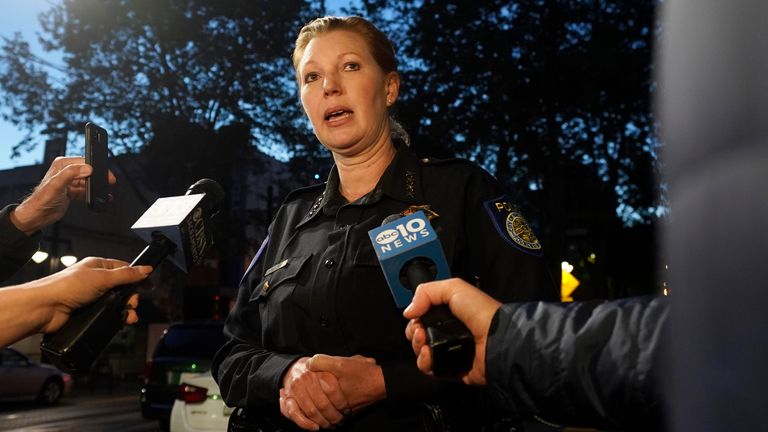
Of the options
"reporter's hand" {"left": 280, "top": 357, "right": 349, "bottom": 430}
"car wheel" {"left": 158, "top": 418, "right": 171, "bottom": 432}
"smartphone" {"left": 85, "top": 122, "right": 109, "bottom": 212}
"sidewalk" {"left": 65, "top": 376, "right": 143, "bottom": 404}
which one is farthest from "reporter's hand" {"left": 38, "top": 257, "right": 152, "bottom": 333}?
"sidewalk" {"left": 65, "top": 376, "right": 143, "bottom": 404}

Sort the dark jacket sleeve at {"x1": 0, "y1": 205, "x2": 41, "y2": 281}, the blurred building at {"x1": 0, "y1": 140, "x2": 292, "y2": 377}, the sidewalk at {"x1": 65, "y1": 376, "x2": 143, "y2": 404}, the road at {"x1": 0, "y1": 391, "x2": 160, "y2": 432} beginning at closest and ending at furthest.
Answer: the dark jacket sleeve at {"x1": 0, "y1": 205, "x2": 41, "y2": 281} < the road at {"x1": 0, "y1": 391, "x2": 160, "y2": 432} < the blurred building at {"x1": 0, "y1": 140, "x2": 292, "y2": 377} < the sidewalk at {"x1": 65, "y1": 376, "x2": 143, "y2": 404}

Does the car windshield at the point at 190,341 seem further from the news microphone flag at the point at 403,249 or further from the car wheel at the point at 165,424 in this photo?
the news microphone flag at the point at 403,249

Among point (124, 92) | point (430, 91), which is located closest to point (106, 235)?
point (124, 92)

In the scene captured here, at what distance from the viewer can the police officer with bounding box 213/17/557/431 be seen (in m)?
1.91

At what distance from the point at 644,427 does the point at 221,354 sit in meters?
1.68

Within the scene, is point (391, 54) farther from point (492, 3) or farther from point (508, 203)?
point (492, 3)

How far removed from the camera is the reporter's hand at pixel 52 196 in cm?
268

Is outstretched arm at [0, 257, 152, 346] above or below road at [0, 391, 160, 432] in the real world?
above

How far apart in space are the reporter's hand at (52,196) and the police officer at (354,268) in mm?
874

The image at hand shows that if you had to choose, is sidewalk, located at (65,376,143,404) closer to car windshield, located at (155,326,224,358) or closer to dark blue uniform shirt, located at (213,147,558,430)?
car windshield, located at (155,326,224,358)

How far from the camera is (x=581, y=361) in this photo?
124 centimetres

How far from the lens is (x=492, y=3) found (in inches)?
692

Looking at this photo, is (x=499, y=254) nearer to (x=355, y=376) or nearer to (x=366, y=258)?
(x=366, y=258)

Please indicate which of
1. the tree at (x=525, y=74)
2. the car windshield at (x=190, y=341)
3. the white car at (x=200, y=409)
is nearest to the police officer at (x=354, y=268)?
the white car at (x=200, y=409)
